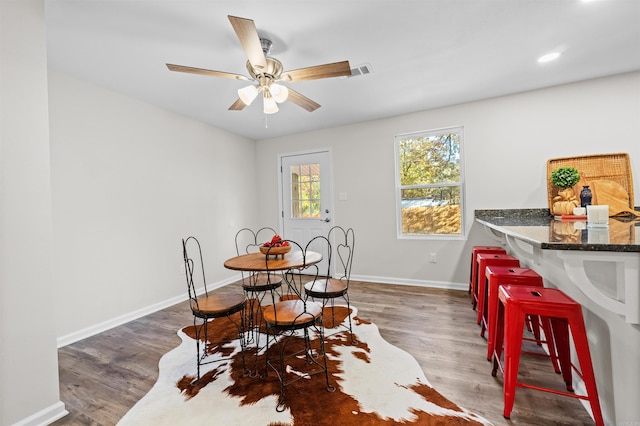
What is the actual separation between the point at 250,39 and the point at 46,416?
240 cm

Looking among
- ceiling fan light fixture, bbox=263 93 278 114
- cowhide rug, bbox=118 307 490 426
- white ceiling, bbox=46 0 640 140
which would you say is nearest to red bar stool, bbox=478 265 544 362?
cowhide rug, bbox=118 307 490 426

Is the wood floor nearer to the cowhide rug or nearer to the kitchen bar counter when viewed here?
the cowhide rug

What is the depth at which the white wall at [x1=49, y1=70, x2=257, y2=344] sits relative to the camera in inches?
97.7

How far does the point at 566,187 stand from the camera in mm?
2814

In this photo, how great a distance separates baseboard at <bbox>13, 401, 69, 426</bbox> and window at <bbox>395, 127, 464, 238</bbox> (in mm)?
3656

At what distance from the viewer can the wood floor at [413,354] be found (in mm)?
1533

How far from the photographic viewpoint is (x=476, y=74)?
2744 millimetres

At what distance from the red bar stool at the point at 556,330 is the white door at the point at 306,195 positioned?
3134mm

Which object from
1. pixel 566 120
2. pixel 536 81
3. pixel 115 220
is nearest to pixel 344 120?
pixel 536 81

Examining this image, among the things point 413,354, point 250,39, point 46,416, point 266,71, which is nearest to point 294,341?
point 413,354

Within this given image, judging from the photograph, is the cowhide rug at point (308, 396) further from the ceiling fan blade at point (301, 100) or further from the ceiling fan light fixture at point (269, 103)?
the ceiling fan blade at point (301, 100)

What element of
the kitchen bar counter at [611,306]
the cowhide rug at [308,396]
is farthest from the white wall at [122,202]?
the kitchen bar counter at [611,306]

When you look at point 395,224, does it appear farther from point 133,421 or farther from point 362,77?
point 133,421

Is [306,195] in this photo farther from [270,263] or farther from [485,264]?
[485,264]
